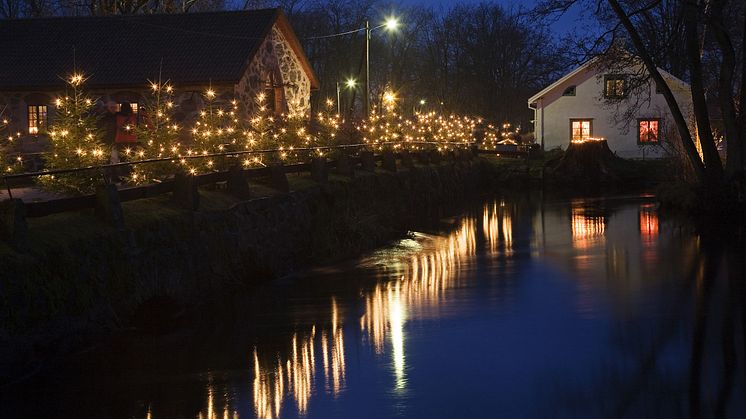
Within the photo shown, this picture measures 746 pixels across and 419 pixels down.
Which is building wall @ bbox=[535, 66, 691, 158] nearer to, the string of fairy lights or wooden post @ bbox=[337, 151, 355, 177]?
the string of fairy lights

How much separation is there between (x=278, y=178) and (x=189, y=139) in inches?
496

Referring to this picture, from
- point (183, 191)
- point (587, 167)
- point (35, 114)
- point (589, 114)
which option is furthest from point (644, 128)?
point (183, 191)

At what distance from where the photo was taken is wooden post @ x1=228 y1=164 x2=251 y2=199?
17031mm

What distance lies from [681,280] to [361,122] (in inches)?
706

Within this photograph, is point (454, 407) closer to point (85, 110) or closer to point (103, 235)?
point (103, 235)

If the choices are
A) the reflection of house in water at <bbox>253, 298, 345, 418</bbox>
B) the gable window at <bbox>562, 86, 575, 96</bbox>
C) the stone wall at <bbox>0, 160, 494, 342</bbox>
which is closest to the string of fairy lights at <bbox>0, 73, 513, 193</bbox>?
the stone wall at <bbox>0, 160, 494, 342</bbox>

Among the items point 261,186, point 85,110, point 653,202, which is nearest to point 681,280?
point 261,186

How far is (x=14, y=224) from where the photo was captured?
10.6m

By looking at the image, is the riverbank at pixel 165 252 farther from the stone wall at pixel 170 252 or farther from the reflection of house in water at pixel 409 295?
the reflection of house in water at pixel 409 295

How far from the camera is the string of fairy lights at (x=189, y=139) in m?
15.0

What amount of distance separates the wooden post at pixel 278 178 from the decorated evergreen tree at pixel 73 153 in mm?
3873

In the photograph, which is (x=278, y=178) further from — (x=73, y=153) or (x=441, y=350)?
(x=441, y=350)

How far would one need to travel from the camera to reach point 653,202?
33.8 m

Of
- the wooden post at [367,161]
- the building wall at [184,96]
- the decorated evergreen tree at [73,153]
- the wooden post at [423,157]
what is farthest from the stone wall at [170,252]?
the building wall at [184,96]
